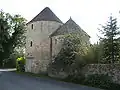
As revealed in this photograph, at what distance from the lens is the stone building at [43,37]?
4019 centimetres

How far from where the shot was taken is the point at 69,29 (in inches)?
1594

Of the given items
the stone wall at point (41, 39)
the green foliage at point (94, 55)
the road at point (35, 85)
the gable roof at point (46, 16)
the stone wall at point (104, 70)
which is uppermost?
the gable roof at point (46, 16)

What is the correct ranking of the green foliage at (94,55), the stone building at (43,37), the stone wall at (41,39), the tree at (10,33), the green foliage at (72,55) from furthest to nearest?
the tree at (10,33)
the stone wall at (41,39)
the stone building at (43,37)
the green foliage at (72,55)
the green foliage at (94,55)

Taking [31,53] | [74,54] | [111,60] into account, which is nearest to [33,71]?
[31,53]

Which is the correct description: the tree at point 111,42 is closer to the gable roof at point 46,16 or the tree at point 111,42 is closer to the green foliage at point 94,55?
the green foliage at point 94,55

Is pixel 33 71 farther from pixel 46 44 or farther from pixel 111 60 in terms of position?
pixel 111 60

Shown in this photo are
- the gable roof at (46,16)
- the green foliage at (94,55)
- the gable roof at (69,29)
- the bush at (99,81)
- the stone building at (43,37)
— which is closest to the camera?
the bush at (99,81)

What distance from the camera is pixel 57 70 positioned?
30.8 metres

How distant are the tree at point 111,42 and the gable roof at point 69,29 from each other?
45.5 ft

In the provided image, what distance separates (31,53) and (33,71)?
4.56 metres

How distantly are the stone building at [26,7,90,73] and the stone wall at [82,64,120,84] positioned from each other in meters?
14.4

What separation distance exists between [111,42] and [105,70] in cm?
408

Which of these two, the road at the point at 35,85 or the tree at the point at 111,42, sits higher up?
the tree at the point at 111,42

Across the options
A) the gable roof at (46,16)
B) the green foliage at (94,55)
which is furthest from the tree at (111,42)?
the gable roof at (46,16)
